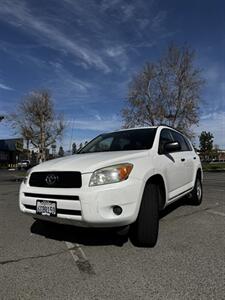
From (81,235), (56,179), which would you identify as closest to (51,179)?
(56,179)

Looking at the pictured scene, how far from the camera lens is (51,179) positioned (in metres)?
Answer: 4.45

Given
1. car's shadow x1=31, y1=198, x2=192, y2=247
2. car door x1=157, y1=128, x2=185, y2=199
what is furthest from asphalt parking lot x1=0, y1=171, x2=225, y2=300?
car door x1=157, y1=128, x2=185, y2=199

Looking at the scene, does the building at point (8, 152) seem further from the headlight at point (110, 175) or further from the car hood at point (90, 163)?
the headlight at point (110, 175)

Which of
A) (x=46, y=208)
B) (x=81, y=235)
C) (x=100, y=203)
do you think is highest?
(x=100, y=203)

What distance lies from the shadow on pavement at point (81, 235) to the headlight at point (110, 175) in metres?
0.80

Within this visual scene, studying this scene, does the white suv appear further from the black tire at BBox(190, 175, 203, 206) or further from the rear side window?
the black tire at BBox(190, 175, 203, 206)

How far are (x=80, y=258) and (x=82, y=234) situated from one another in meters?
1.14

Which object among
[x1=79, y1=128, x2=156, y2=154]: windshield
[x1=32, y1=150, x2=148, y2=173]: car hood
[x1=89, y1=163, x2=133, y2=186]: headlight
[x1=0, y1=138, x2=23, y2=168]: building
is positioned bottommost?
[x1=0, y1=138, x2=23, y2=168]: building

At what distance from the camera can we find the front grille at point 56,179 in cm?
423

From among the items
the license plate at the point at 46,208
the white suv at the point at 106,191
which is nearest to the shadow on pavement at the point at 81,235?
the white suv at the point at 106,191

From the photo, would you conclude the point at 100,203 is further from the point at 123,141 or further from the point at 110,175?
the point at 123,141

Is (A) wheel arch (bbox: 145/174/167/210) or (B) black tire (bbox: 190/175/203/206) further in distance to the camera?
(B) black tire (bbox: 190/175/203/206)

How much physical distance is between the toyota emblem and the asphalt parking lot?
0.92 metres

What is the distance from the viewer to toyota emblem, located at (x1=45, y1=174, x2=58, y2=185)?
4.40 metres
